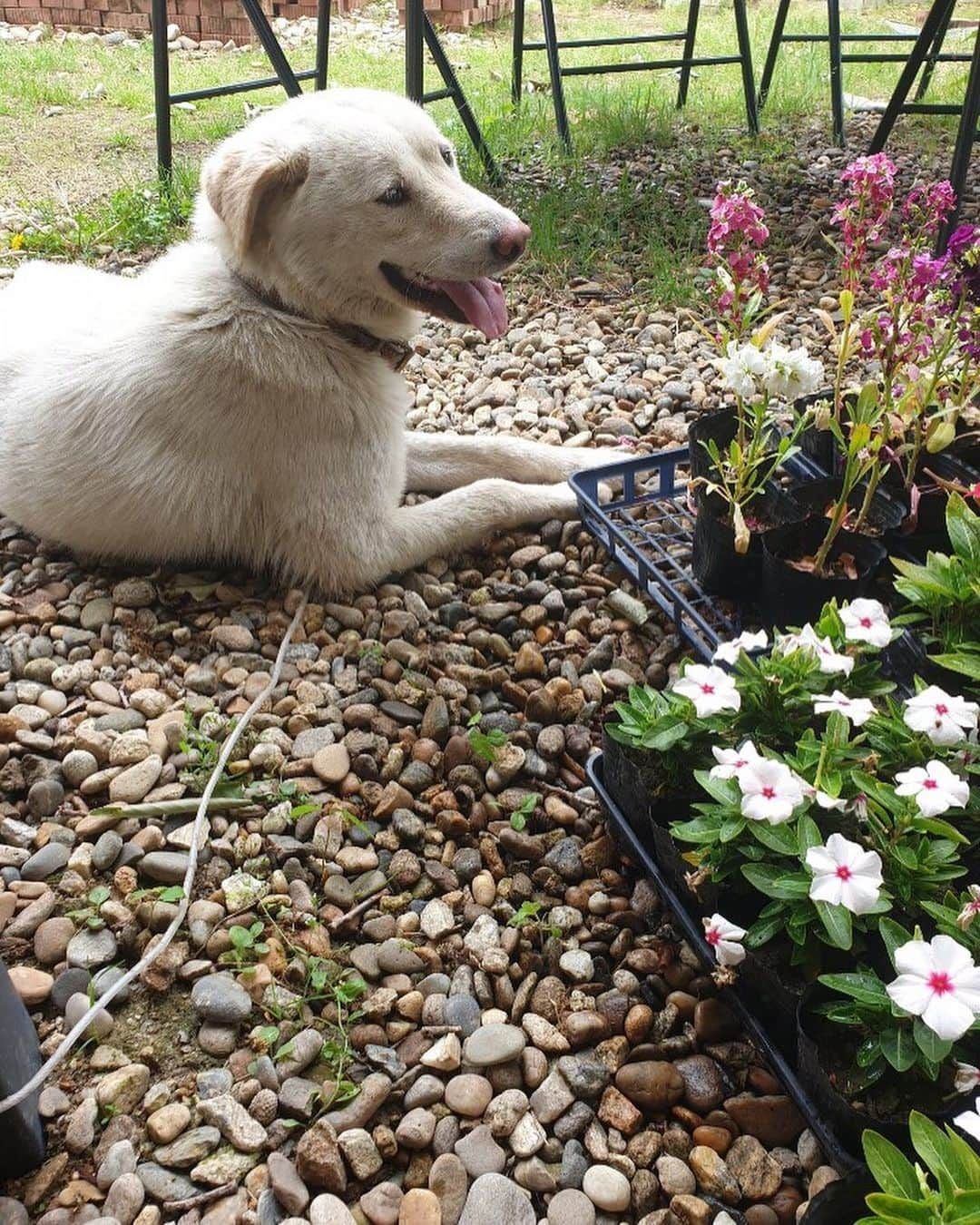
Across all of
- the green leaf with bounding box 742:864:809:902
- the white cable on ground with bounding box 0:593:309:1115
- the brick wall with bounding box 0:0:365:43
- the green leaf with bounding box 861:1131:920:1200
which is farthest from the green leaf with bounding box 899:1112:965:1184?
the brick wall with bounding box 0:0:365:43

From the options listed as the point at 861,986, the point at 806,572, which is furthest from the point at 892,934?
the point at 806,572

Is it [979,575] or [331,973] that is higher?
[979,575]

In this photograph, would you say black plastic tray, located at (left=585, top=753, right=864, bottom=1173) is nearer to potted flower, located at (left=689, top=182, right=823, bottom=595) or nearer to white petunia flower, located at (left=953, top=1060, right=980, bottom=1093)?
white petunia flower, located at (left=953, top=1060, right=980, bottom=1093)

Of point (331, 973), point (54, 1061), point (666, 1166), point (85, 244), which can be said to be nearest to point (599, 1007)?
point (666, 1166)

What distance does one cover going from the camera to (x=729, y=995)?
1.59m

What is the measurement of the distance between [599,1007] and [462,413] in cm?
235

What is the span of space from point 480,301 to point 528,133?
398cm

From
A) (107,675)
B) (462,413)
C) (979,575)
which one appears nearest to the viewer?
(979,575)

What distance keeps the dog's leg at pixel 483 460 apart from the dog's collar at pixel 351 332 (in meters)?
0.41

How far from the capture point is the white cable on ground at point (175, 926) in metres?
1.42

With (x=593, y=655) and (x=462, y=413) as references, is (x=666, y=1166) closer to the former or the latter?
(x=593, y=655)

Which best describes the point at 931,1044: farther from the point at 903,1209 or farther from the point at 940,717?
the point at 940,717

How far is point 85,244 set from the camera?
471cm

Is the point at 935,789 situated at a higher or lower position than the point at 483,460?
higher
